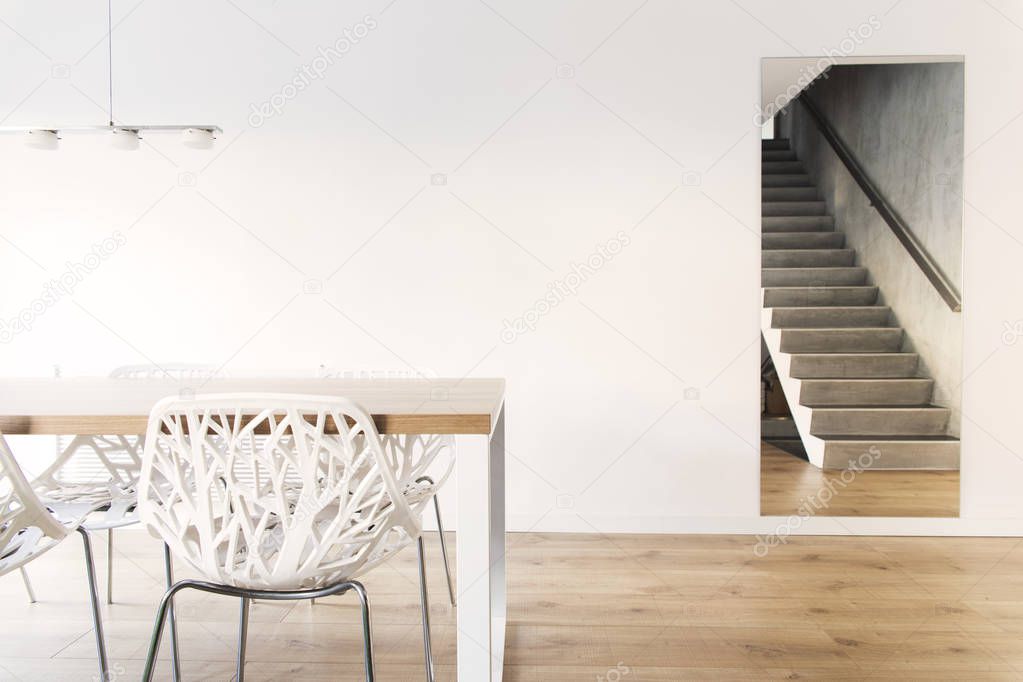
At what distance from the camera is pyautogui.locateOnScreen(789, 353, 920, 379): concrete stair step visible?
3250mm

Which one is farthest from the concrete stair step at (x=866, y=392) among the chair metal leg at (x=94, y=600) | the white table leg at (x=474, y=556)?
the chair metal leg at (x=94, y=600)

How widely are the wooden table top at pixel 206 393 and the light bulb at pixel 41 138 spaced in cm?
77

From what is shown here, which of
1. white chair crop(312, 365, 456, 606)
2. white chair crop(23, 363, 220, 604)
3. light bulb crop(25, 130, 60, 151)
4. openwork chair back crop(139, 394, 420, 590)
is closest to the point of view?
openwork chair back crop(139, 394, 420, 590)

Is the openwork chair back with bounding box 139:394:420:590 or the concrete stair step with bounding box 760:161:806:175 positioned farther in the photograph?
the concrete stair step with bounding box 760:161:806:175

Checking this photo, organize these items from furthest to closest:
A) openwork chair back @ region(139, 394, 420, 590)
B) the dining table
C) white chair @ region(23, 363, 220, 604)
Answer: white chair @ region(23, 363, 220, 604) → the dining table → openwork chair back @ region(139, 394, 420, 590)

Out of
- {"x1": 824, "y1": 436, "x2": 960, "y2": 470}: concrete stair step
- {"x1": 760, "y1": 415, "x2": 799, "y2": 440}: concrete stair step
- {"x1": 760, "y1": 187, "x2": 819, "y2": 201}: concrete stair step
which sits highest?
{"x1": 760, "y1": 187, "x2": 819, "y2": 201}: concrete stair step

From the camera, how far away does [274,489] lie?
139 cm

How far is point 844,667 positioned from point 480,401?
1215mm

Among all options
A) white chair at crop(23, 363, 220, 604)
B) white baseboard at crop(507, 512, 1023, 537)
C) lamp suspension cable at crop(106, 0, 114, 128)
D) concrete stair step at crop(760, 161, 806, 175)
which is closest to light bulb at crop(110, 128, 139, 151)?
white chair at crop(23, 363, 220, 604)

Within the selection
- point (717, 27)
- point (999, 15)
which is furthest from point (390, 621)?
point (999, 15)

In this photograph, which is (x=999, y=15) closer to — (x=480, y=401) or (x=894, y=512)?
(x=894, y=512)

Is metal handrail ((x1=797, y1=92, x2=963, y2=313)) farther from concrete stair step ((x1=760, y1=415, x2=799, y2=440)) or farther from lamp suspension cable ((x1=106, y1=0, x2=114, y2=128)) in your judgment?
lamp suspension cable ((x1=106, y1=0, x2=114, y2=128))

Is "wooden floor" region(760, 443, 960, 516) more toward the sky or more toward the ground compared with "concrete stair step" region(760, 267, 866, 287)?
more toward the ground

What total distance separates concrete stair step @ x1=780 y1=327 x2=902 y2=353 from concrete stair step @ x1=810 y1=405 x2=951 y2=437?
24 cm
